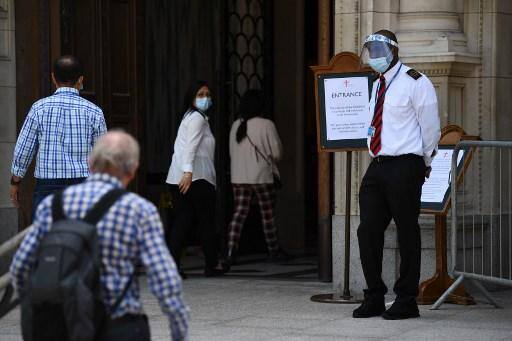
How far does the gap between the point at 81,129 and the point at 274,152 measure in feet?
18.8

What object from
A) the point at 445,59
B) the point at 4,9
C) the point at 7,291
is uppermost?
the point at 4,9

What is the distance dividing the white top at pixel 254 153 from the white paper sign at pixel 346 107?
354cm

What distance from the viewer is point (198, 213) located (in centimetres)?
1321

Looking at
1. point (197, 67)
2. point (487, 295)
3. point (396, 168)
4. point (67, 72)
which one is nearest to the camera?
point (67, 72)

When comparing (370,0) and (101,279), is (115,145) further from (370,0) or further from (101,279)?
(370,0)

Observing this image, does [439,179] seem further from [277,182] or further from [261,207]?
[277,182]

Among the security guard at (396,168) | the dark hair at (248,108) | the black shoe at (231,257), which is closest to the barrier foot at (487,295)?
the security guard at (396,168)

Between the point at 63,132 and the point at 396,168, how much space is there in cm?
237

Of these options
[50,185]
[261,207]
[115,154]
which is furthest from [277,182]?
[115,154]

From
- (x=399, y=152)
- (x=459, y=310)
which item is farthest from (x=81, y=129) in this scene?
(x=459, y=310)

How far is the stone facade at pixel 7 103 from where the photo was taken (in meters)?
12.6

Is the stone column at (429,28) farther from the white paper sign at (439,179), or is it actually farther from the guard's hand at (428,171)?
the guard's hand at (428,171)

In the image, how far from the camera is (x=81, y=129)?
912cm

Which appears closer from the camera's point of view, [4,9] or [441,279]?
[441,279]
